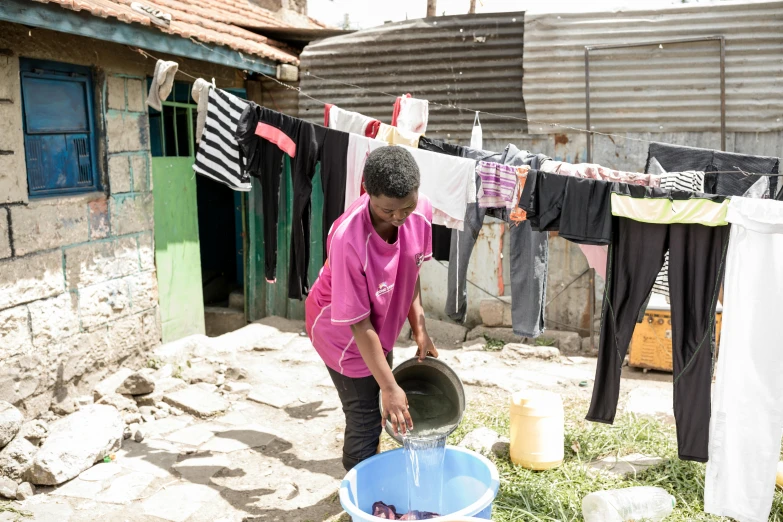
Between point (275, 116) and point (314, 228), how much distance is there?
10.7ft

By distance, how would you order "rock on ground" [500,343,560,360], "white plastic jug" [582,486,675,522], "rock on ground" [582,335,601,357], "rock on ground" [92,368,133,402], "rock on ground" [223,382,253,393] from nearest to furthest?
"white plastic jug" [582,486,675,522] < "rock on ground" [92,368,133,402] < "rock on ground" [223,382,253,393] < "rock on ground" [500,343,560,360] < "rock on ground" [582,335,601,357]

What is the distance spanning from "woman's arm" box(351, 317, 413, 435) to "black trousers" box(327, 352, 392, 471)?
44 cm

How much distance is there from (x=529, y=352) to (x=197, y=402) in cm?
340

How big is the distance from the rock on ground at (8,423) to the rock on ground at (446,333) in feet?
14.2

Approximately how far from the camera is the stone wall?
538 centimetres

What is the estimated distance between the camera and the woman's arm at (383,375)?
310 centimetres

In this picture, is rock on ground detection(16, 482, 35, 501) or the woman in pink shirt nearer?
the woman in pink shirt

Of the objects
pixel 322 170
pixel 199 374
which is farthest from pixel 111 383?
pixel 322 170

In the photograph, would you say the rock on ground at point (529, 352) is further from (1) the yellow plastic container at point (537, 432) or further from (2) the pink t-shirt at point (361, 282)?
(2) the pink t-shirt at point (361, 282)

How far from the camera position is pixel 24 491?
457 cm

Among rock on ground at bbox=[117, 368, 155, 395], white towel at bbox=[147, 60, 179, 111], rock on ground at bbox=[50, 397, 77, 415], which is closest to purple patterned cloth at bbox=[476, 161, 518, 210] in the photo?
white towel at bbox=[147, 60, 179, 111]

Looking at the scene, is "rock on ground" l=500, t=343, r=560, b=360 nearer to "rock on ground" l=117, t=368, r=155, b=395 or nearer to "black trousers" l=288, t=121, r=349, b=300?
"black trousers" l=288, t=121, r=349, b=300

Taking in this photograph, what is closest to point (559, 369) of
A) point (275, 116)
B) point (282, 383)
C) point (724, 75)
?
point (282, 383)

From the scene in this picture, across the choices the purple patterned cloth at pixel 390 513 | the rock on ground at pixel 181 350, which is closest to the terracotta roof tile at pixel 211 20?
the rock on ground at pixel 181 350
